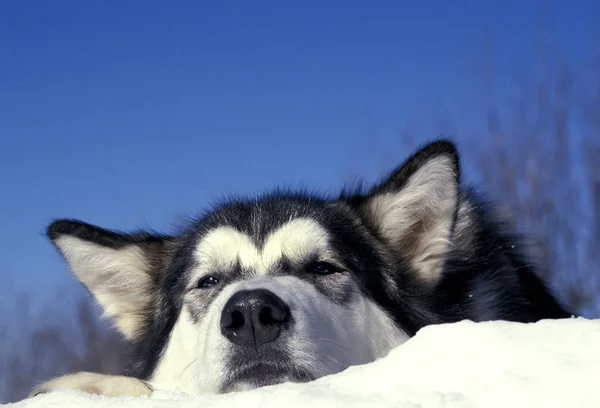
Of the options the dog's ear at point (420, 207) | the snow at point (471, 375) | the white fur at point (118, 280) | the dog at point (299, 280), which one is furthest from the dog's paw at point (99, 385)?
the snow at point (471, 375)

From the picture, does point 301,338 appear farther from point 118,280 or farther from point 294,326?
point 118,280

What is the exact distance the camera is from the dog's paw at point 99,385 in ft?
12.8

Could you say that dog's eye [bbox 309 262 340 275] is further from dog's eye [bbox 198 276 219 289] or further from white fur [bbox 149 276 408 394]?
dog's eye [bbox 198 276 219 289]

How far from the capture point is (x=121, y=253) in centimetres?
497

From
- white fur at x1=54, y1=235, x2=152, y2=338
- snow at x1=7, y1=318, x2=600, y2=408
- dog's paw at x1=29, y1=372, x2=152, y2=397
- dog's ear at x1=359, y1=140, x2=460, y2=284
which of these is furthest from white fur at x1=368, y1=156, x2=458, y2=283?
snow at x1=7, y1=318, x2=600, y2=408

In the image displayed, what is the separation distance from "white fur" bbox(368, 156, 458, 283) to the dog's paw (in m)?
1.62

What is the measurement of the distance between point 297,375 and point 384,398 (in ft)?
5.01

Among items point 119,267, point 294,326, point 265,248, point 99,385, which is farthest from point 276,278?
point 119,267

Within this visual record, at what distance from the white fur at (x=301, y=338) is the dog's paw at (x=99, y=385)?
0.24 metres

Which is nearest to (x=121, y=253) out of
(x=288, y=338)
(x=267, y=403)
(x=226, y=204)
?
(x=226, y=204)

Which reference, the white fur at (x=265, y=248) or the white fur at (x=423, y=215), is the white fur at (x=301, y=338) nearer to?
the white fur at (x=265, y=248)

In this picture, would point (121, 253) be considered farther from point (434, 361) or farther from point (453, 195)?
point (434, 361)

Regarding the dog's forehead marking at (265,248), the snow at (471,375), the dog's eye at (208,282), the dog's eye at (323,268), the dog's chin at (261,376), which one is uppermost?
the snow at (471,375)

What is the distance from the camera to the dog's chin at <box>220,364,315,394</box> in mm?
3496
